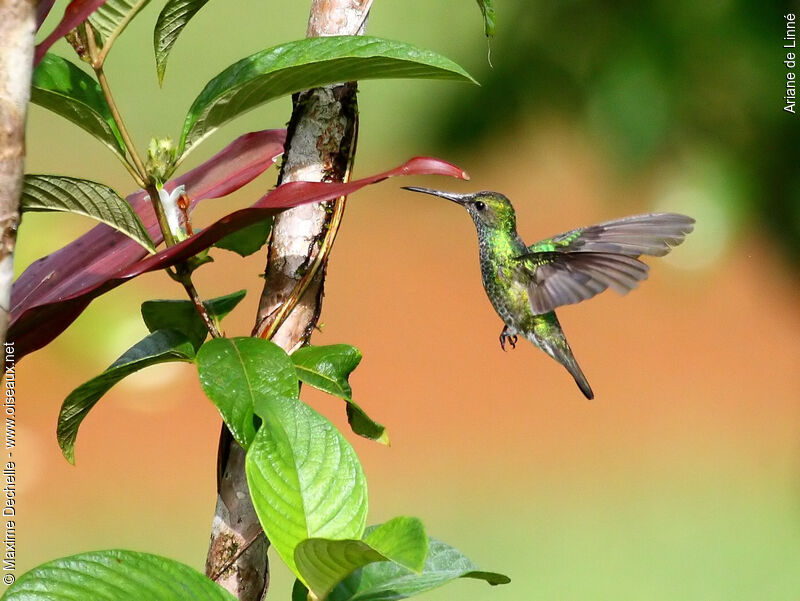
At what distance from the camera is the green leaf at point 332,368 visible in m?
0.51

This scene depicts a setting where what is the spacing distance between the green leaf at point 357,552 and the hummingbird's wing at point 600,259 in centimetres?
44


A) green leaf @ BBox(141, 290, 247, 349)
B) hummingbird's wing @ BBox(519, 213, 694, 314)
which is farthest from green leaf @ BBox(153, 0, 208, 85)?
hummingbird's wing @ BBox(519, 213, 694, 314)

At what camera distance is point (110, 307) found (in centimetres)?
205

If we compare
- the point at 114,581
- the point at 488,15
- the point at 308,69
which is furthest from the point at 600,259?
the point at 114,581

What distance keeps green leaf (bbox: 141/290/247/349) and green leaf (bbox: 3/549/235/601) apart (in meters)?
0.17

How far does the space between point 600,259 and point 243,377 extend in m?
0.45

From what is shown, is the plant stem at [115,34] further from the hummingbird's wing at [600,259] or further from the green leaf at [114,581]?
the hummingbird's wing at [600,259]

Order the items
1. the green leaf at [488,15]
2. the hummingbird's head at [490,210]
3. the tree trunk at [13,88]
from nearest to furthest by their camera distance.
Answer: the tree trunk at [13,88] < the green leaf at [488,15] < the hummingbird's head at [490,210]

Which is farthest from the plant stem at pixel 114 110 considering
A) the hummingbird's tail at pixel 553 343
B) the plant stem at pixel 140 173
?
the hummingbird's tail at pixel 553 343

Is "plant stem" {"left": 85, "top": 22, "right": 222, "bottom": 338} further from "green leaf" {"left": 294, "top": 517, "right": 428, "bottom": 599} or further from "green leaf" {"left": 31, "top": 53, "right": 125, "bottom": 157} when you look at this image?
"green leaf" {"left": 294, "top": 517, "right": 428, "bottom": 599}

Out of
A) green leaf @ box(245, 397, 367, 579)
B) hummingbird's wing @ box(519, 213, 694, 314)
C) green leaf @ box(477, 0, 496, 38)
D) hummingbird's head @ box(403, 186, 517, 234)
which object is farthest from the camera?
hummingbird's head @ box(403, 186, 517, 234)

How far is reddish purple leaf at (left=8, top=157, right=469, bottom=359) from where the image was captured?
1.45 ft

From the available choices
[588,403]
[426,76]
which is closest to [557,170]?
[588,403]

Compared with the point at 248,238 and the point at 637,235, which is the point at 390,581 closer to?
the point at 248,238
